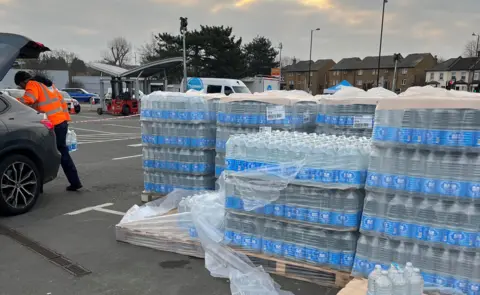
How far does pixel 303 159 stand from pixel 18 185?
14.9 ft

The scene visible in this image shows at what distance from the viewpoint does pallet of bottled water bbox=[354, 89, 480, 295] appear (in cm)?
337

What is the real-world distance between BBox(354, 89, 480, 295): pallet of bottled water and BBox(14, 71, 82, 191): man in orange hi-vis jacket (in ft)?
18.7

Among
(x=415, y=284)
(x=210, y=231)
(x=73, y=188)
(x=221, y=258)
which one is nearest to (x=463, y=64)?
(x=73, y=188)

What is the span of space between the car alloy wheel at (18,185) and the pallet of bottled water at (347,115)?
15.5ft

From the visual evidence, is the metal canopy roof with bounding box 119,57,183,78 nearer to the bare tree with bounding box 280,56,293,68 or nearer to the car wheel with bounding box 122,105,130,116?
the car wheel with bounding box 122,105,130,116

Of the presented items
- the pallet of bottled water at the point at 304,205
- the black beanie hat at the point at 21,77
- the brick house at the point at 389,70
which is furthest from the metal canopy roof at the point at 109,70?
the brick house at the point at 389,70

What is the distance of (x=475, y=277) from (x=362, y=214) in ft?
3.54

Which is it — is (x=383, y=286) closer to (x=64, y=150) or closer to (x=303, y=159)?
(x=303, y=159)

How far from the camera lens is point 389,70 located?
87.3 meters

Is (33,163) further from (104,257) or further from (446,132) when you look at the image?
(446,132)

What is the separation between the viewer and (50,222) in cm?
573

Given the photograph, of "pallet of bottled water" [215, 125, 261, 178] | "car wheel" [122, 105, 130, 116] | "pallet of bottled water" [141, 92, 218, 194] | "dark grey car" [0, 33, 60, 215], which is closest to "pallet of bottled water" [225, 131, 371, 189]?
"pallet of bottled water" [215, 125, 261, 178]

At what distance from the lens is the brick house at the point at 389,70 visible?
8594 cm

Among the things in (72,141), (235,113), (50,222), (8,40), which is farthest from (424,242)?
(72,141)
